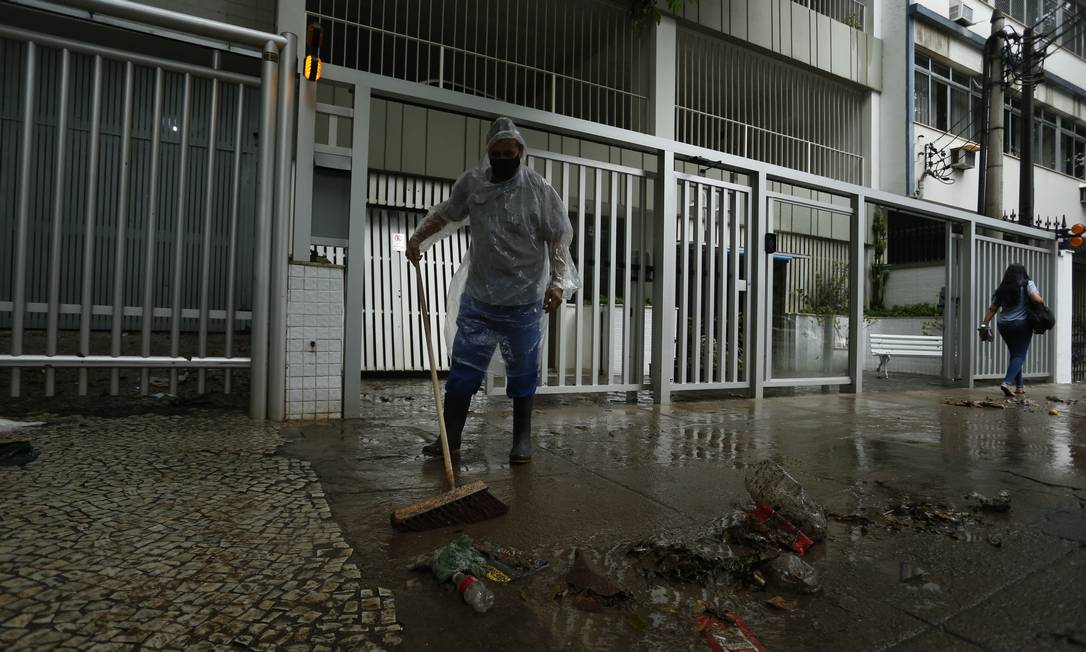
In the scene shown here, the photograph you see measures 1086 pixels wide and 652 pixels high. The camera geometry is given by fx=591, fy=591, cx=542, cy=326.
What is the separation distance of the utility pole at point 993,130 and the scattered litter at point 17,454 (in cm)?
1418

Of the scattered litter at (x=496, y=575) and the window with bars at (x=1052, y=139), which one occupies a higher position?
the window with bars at (x=1052, y=139)

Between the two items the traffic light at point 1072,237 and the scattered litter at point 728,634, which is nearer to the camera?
the scattered litter at point 728,634

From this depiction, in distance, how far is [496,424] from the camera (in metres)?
4.44

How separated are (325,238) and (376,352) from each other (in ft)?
13.5

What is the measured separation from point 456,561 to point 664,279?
4.60 meters

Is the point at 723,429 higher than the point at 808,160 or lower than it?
lower

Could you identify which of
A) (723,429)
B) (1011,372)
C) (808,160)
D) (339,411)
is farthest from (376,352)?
(808,160)

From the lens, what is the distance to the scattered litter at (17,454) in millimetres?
2643

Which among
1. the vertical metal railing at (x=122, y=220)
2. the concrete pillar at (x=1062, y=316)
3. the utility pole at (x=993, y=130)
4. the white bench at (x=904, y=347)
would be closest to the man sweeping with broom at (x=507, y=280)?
the vertical metal railing at (x=122, y=220)

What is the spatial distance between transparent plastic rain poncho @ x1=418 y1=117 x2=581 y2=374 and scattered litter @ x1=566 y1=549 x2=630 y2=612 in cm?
177

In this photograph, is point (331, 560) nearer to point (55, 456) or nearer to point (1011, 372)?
point (55, 456)

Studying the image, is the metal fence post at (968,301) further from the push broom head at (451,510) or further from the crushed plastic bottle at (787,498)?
the push broom head at (451,510)

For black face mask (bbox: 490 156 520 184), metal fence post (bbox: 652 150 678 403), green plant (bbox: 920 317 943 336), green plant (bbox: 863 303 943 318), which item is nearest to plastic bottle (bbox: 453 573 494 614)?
black face mask (bbox: 490 156 520 184)

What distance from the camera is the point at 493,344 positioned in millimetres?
3297
